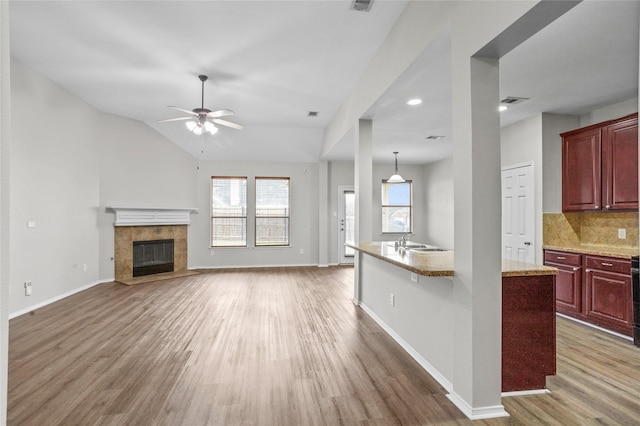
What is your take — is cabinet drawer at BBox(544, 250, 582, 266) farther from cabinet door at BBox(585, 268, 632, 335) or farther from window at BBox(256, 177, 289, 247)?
window at BBox(256, 177, 289, 247)

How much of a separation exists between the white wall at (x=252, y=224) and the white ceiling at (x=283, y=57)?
2675mm

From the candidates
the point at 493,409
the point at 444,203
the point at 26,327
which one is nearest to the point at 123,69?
the point at 26,327

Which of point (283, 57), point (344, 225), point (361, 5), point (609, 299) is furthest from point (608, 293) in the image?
point (344, 225)

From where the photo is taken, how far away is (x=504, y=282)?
2.31 metres

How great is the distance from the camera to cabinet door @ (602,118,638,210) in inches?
141

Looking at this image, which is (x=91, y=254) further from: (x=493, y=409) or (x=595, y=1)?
(x=595, y=1)

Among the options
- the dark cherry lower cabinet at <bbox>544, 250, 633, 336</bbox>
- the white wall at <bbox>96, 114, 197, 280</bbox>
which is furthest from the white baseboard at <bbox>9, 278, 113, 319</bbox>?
the dark cherry lower cabinet at <bbox>544, 250, 633, 336</bbox>

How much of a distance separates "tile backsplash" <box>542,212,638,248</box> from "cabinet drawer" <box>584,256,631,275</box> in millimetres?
639

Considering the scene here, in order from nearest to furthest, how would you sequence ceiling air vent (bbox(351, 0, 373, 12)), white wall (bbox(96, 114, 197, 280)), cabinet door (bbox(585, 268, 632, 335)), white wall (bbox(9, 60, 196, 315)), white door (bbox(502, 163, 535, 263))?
ceiling air vent (bbox(351, 0, 373, 12))
cabinet door (bbox(585, 268, 632, 335))
white wall (bbox(9, 60, 196, 315))
white door (bbox(502, 163, 535, 263))
white wall (bbox(96, 114, 197, 280))

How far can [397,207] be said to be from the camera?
29.4 ft

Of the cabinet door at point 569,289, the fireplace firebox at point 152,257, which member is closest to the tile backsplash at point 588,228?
the cabinet door at point 569,289

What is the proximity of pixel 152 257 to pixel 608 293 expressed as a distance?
751 cm

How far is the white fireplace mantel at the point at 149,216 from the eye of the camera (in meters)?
6.26

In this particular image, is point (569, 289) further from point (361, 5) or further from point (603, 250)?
point (361, 5)
